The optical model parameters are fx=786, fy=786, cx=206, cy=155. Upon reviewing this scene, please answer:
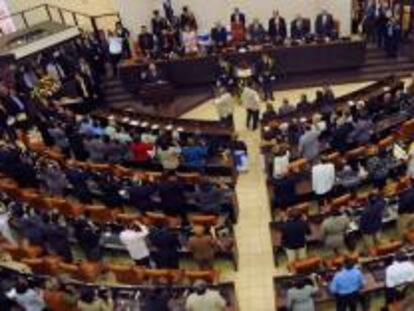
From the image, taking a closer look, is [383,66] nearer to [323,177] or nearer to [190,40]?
[190,40]

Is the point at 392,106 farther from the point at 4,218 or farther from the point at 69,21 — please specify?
the point at 69,21

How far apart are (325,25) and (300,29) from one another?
760 mm

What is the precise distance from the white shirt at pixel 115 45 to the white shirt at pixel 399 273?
12.8 m

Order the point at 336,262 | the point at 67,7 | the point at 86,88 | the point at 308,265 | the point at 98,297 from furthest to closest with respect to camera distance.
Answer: the point at 67,7
the point at 86,88
the point at 308,265
the point at 336,262
the point at 98,297

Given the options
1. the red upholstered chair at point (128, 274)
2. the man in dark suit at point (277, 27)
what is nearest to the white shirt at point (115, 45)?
the man in dark suit at point (277, 27)

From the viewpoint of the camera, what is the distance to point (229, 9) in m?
24.7

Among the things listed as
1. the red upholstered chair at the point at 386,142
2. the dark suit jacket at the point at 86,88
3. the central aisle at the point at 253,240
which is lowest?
the central aisle at the point at 253,240

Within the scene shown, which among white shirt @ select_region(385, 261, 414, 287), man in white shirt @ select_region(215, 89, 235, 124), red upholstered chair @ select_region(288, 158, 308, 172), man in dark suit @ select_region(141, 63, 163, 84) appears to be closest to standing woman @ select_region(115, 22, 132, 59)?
man in dark suit @ select_region(141, 63, 163, 84)

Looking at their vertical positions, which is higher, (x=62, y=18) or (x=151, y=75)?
(x=62, y=18)

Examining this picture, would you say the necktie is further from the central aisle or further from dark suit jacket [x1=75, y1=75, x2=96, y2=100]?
the central aisle

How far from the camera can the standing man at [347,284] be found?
1366cm

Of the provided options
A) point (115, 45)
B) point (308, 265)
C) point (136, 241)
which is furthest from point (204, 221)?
point (115, 45)

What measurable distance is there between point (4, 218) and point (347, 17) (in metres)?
13.0

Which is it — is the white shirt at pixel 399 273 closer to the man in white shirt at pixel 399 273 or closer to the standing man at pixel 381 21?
the man in white shirt at pixel 399 273
